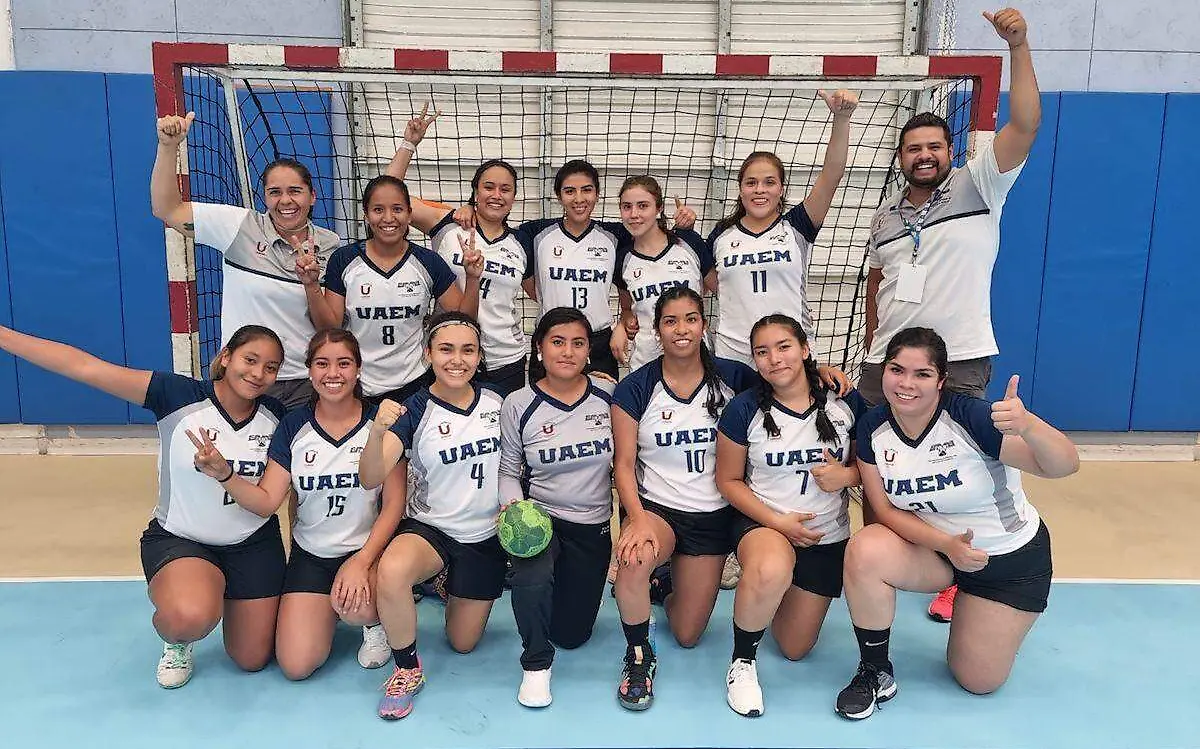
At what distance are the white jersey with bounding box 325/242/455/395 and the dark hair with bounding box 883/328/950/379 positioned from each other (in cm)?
184

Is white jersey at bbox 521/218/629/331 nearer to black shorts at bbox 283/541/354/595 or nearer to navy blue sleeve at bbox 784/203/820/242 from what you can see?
navy blue sleeve at bbox 784/203/820/242

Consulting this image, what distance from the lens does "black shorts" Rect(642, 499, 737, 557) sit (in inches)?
123

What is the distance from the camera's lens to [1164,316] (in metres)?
5.73

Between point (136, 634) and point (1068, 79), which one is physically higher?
point (1068, 79)

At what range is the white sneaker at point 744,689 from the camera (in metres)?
2.78

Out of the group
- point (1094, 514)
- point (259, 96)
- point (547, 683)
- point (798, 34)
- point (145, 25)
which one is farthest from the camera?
point (798, 34)

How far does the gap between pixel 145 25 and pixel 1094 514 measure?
6838 mm

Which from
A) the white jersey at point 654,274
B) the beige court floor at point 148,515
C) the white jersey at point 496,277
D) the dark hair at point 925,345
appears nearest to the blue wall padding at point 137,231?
the beige court floor at point 148,515

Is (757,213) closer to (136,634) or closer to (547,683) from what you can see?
(547,683)

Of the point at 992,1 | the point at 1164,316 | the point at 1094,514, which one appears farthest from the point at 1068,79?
the point at 1094,514

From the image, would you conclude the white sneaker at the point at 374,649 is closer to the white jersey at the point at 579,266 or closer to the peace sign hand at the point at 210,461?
the peace sign hand at the point at 210,461

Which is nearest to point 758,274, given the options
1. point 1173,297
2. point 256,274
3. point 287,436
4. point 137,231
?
point 287,436

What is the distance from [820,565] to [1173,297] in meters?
4.31

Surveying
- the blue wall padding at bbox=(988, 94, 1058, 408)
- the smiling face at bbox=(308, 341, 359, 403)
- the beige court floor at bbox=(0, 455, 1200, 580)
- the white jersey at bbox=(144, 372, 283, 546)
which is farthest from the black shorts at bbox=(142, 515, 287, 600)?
the blue wall padding at bbox=(988, 94, 1058, 408)
